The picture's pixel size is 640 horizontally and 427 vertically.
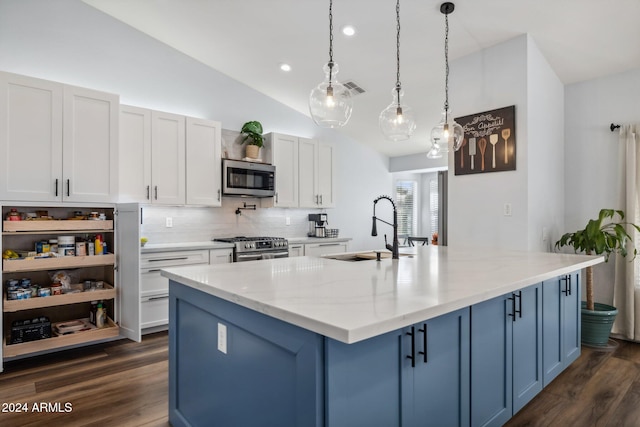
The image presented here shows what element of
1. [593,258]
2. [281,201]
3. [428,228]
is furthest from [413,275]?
[428,228]

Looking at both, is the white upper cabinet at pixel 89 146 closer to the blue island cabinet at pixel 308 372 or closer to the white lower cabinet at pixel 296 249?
the blue island cabinet at pixel 308 372

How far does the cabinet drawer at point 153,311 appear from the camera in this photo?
3574 mm

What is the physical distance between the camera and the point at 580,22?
2965mm

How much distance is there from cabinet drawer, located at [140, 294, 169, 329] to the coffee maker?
2.33 metres

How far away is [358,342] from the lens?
1194mm

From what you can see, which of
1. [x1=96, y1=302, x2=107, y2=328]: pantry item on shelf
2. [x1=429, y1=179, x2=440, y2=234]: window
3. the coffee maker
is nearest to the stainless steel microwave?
the coffee maker

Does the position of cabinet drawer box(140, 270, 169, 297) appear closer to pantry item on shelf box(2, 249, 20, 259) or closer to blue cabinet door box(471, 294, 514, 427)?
pantry item on shelf box(2, 249, 20, 259)

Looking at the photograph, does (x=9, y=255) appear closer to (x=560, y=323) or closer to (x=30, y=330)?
(x=30, y=330)

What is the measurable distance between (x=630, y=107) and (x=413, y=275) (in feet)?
11.0

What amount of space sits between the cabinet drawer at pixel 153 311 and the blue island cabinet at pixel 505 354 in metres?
3.01

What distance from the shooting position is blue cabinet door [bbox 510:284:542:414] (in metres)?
2.05

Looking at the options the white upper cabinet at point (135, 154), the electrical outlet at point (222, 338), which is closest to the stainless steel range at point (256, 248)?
the white upper cabinet at point (135, 154)

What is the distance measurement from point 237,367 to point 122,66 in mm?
3742

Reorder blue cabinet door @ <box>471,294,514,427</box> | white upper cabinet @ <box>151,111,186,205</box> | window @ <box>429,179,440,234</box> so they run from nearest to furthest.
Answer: blue cabinet door @ <box>471,294,514,427</box> < white upper cabinet @ <box>151,111,186,205</box> < window @ <box>429,179,440,234</box>
